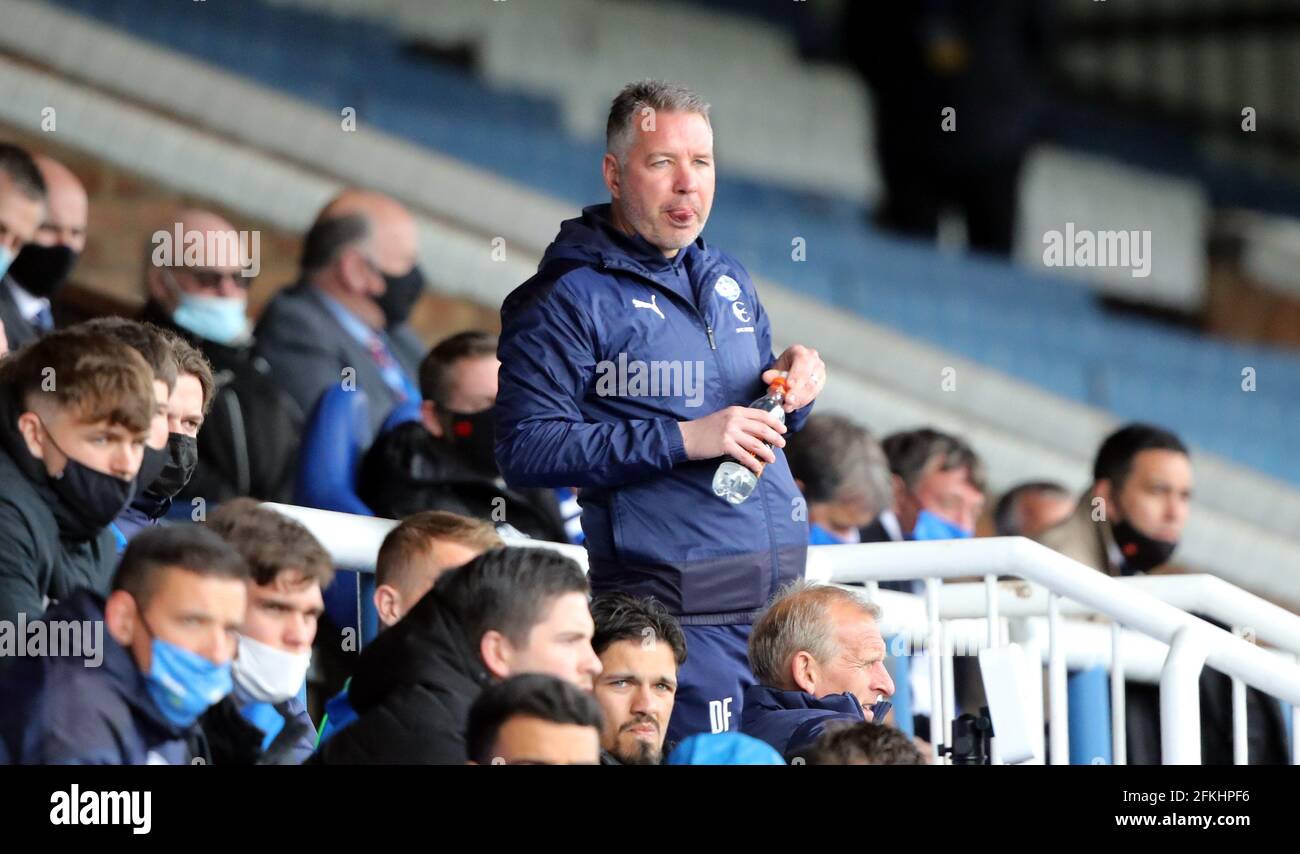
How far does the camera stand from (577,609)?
3.40 m

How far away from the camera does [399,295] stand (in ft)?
19.5

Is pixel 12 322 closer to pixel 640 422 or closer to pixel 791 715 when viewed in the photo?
pixel 640 422

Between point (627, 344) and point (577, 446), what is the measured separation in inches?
9.4

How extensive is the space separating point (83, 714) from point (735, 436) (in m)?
1.23

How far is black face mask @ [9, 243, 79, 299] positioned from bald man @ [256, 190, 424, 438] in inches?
22.6

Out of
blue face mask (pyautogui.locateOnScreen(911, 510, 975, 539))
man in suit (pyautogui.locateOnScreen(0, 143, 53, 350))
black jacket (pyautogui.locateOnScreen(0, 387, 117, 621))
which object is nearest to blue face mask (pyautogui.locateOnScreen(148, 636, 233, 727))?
black jacket (pyautogui.locateOnScreen(0, 387, 117, 621))

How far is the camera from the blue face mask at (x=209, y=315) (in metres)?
5.30

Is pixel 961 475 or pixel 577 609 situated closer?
pixel 577 609

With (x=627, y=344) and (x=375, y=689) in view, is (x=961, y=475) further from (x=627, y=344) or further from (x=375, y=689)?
(x=375, y=689)

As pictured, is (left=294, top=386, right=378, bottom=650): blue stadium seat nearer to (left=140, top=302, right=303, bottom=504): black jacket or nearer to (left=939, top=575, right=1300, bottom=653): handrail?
(left=140, top=302, right=303, bottom=504): black jacket

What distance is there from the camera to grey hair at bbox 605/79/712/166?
3994mm

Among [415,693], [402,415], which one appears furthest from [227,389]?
[415,693]

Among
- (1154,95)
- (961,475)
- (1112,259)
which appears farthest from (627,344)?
(1154,95)
